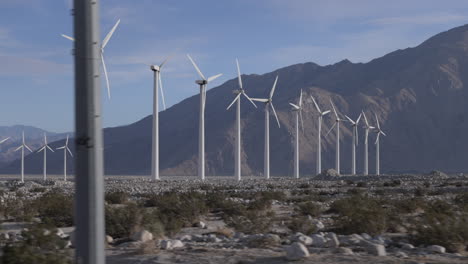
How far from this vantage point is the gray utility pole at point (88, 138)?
7.41m

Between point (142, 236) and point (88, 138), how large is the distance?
30.5 ft

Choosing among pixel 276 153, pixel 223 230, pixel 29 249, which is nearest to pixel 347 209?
pixel 223 230

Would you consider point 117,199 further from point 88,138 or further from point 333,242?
point 88,138

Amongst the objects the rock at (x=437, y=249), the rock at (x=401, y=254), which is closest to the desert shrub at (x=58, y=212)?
the rock at (x=401, y=254)

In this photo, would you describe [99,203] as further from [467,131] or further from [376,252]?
[467,131]

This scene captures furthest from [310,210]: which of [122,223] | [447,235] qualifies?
[447,235]

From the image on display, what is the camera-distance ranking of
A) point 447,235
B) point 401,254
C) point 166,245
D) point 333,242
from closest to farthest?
point 401,254, point 166,245, point 447,235, point 333,242

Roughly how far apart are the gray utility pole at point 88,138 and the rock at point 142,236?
29.5 feet

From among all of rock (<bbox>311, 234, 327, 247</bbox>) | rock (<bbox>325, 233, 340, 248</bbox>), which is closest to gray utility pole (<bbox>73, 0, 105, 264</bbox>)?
rock (<bbox>311, 234, 327, 247</bbox>)

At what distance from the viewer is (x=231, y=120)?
199 m

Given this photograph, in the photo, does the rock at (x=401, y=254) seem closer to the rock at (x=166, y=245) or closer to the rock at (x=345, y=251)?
the rock at (x=345, y=251)

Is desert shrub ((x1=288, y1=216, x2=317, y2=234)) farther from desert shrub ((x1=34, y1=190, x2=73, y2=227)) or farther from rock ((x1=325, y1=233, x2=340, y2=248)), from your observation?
desert shrub ((x1=34, y1=190, x2=73, y2=227))

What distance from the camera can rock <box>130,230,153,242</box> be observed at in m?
16.5

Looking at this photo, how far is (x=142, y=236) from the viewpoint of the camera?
16484 mm
